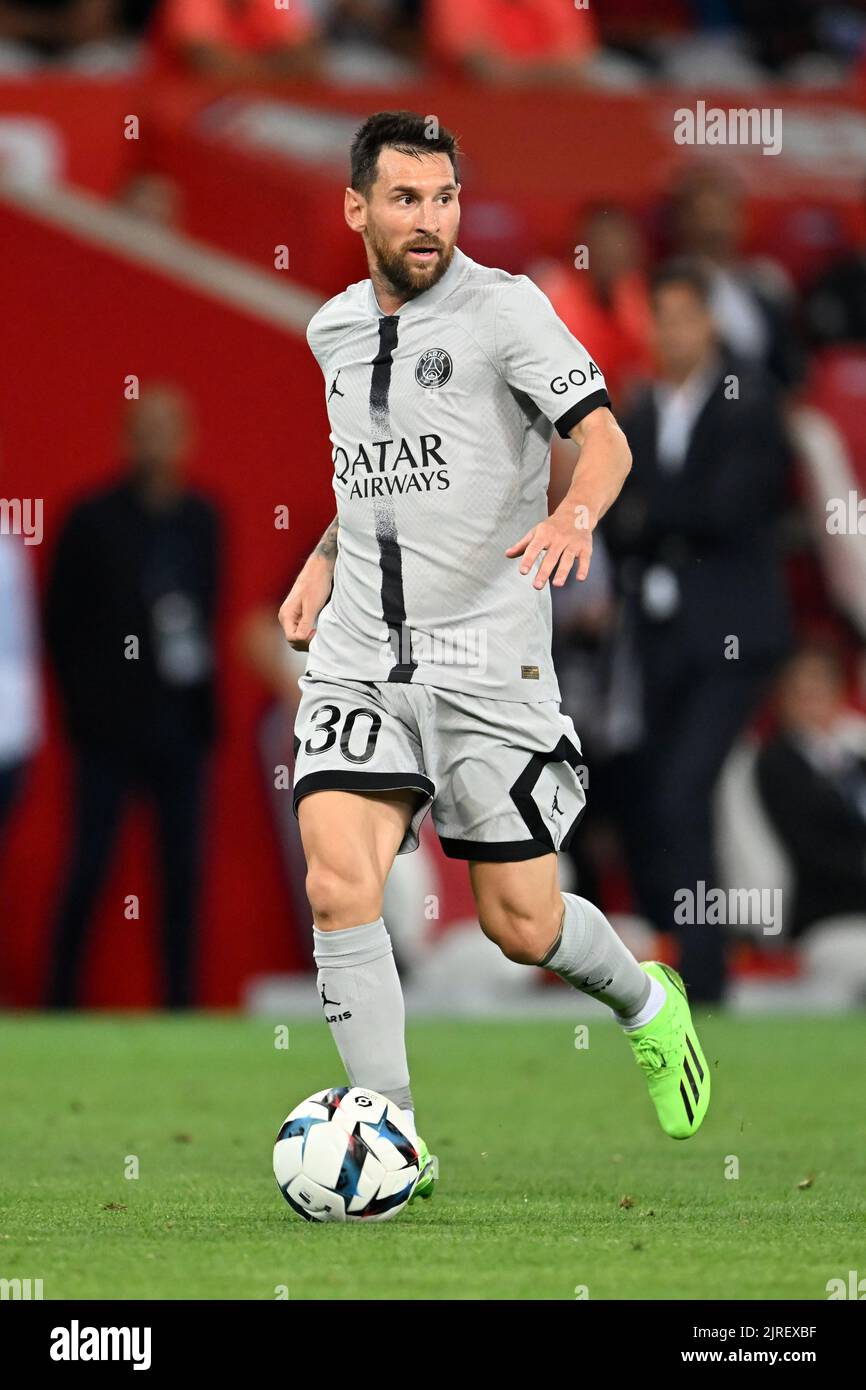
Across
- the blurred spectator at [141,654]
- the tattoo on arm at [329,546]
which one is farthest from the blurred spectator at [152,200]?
the tattoo on arm at [329,546]

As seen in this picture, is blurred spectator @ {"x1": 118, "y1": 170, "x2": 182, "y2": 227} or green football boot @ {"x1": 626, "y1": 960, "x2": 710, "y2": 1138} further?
blurred spectator @ {"x1": 118, "y1": 170, "x2": 182, "y2": 227}

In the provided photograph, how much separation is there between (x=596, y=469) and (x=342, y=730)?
823mm

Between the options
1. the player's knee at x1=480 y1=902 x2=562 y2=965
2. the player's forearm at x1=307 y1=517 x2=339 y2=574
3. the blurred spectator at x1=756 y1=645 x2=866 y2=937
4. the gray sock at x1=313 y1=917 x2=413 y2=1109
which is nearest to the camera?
the gray sock at x1=313 y1=917 x2=413 y2=1109

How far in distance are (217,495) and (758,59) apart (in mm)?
6761

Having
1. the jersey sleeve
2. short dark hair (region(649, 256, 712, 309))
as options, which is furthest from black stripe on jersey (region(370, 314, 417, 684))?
short dark hair (region(649, 256, 712, 309))

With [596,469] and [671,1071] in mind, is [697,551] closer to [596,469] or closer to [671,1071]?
[671,1071]

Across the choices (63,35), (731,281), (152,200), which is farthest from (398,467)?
(63,35)

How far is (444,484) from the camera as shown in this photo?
20.1ft

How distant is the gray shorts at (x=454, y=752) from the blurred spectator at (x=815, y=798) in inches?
253

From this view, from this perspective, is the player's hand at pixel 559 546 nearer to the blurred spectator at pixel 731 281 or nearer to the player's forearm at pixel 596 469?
the player's forearm at pixel 596 469

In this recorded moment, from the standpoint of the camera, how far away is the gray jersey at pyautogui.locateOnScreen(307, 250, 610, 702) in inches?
241

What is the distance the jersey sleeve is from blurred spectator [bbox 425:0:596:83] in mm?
10829

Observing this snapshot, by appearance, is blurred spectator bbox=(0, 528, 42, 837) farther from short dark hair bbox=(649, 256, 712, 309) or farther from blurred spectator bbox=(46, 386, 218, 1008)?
short dark hair bbox=(649, 256, 712, 309)

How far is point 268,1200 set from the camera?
20.3ft
